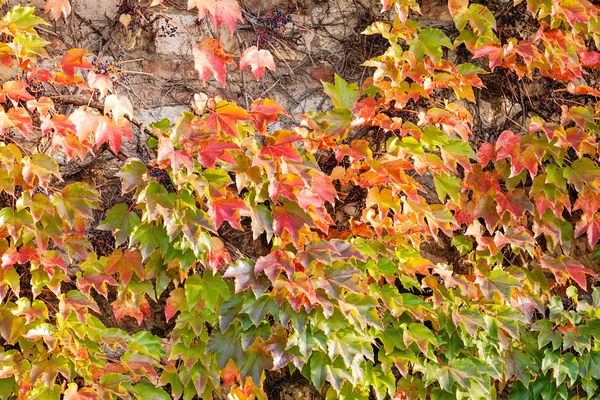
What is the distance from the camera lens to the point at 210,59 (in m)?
2.30

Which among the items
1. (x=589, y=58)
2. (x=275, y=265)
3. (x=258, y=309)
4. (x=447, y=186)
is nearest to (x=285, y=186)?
(x=275, y=265)

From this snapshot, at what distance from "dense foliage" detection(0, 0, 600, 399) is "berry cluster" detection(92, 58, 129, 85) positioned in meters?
0.06

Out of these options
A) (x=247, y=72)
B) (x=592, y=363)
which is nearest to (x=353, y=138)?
(x=247, y=72)

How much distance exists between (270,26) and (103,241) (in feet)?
3.27

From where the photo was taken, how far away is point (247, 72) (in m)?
2.65

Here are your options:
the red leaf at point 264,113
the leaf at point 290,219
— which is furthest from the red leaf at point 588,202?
the red leaf at point 264,113

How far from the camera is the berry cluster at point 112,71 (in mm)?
2337

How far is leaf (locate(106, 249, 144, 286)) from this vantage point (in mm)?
2297

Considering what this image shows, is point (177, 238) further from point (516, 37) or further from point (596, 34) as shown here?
point (596, 34)

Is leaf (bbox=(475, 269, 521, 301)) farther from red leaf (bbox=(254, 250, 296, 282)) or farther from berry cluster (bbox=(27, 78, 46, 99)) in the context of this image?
berry cluster (bbox=(27, 78, 46, 99))

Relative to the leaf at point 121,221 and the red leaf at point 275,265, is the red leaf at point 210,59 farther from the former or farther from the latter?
the red leaf at point 275,265

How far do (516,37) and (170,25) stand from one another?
135cm

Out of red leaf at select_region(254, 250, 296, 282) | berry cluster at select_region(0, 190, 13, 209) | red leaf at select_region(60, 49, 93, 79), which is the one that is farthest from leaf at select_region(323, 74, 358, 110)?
berry cluster at select_region(0, 190, 13, 209)

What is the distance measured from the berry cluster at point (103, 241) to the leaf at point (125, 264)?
0.12 m
